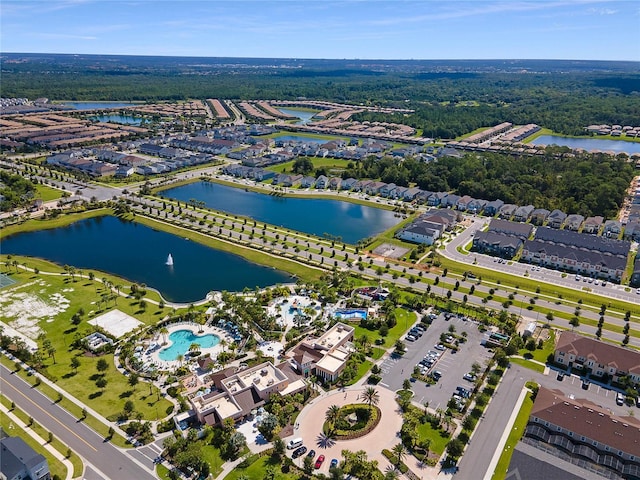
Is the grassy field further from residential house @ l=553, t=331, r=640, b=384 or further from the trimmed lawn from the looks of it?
residential house @ l=553, t=331, r=640, b=384

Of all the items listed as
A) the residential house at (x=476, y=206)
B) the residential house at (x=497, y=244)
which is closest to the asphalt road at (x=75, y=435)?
the residential house at (x=497, y=244)

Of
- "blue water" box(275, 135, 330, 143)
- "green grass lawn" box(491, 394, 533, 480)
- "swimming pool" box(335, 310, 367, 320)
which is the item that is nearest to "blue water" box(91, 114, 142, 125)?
"blue water" box(275, 135, 330, 143)

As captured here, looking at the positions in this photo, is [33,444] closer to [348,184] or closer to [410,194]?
[410,194]

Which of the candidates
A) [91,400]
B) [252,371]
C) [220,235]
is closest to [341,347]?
[252,371]

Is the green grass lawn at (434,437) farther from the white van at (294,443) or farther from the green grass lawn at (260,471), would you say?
the green grass lawn at (260,471)

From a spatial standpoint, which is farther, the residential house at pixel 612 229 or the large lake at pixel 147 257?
the residential house at pixel 612 229

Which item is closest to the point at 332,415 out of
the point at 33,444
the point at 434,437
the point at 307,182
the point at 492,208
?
the point at 434,437
